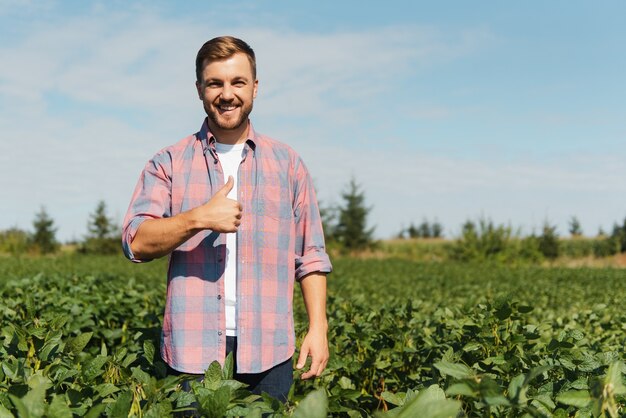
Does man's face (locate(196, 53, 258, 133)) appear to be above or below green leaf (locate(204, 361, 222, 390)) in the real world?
above

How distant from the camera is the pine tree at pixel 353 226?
47.7 meters

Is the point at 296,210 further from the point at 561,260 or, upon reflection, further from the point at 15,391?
the point at 561,260

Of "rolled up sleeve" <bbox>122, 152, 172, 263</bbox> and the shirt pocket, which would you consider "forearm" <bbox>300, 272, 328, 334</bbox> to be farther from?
"rolled up sleeve" <bbox>122, 152, 172, 263</bbox>

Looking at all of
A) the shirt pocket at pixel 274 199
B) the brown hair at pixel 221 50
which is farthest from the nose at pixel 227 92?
the shirt pocket at pixel 274 199

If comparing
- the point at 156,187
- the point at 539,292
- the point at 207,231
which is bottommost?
the point at 539,292

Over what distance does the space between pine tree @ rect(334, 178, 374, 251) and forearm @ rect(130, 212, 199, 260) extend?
146ft

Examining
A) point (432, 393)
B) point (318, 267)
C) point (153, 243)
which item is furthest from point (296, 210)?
point (432, 393)

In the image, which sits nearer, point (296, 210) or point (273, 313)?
point (273, 313)

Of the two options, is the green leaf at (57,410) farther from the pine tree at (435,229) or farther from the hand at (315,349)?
the pine tree at (435,229)

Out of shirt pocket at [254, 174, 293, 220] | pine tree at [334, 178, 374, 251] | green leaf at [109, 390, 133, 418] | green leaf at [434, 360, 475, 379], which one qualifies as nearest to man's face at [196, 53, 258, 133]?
shirt pocket at [254, 174, 293, 220]

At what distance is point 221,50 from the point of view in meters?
3.03

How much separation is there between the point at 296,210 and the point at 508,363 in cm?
118

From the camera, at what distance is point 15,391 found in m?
2.04

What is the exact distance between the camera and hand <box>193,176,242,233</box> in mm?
2668
